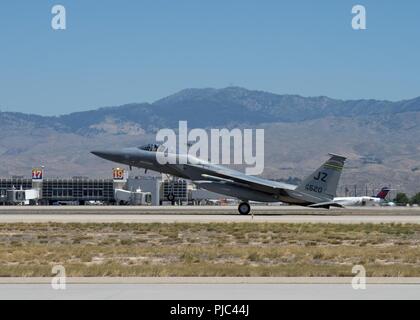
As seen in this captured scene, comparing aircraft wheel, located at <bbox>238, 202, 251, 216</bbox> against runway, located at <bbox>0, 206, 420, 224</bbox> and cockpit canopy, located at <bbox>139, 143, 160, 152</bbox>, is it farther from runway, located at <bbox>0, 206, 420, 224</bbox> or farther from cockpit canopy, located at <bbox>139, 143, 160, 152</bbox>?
cockpit canopy, located at <bbox>139, 143, 160, 152</bbox>

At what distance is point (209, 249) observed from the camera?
3331 centimetres

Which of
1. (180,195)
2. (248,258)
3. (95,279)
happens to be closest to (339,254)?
(248,258)

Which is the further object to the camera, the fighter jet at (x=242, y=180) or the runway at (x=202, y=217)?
the fighter jet at (x=242, y=180)

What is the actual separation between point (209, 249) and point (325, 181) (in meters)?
31.0

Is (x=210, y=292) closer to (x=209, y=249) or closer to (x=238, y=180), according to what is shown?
(x=209, y=249)

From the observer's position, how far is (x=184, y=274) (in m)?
23.5

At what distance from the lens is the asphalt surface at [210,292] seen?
18.0 m

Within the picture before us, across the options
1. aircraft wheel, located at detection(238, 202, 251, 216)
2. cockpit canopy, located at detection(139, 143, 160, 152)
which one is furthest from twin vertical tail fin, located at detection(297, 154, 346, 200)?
cockpit canopy, located at detection(139, 143, 160, 152)

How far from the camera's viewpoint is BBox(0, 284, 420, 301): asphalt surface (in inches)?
708

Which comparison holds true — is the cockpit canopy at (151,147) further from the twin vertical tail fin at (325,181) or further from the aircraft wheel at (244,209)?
the twin vertical tail fin at (325,181)

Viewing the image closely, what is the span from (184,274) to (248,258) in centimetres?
685

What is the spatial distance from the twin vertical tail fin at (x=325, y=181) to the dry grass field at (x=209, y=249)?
13716 mm

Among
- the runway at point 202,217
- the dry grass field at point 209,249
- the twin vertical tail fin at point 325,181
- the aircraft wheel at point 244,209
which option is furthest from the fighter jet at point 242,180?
the dry grass field at point 209,249

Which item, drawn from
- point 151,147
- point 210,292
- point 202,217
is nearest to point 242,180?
point 202,217
